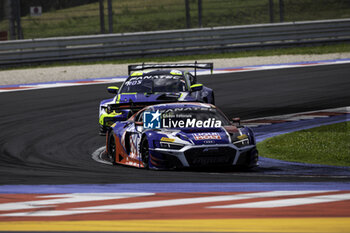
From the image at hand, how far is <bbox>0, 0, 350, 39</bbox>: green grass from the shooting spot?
108 feet

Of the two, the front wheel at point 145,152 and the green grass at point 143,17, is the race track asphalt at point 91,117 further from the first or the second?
the green grass at point 143,17

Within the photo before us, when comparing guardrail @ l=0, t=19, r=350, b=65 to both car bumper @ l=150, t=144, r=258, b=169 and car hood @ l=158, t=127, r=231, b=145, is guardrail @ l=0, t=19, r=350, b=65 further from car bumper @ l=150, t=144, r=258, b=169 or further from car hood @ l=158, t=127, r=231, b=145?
car bumper @ l=150, t=144, r=258, b=169

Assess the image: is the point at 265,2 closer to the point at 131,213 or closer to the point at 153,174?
the point at 153,174

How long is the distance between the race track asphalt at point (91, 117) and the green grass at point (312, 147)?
145cm

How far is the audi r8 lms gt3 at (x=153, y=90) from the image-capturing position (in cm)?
1684

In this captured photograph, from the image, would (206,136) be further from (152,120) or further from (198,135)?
(152,120)

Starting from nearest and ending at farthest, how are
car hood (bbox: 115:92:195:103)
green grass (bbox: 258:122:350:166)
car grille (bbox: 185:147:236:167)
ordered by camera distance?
car grille (bbox: 185:147:236:167)
green grass (bbox: 258:122:350:166)
car hood (bbox: 115:92:195:103)

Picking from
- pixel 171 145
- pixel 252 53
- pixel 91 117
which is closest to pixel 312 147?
pixel 171 145

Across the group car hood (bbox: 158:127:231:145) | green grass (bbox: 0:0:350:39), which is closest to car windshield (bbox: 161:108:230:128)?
car hood (bbox: 158:127:231:145)

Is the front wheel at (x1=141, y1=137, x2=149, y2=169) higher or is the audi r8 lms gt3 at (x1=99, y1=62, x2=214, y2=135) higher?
the audi r8 lms gt3 at (x1=99, y1=62, x2=214, y2=135)

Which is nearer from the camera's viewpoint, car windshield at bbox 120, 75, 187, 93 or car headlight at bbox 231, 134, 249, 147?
car headlight at bbox 231, 134, 249, 147

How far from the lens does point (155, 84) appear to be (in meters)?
17.9

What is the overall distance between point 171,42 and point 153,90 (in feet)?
46.6

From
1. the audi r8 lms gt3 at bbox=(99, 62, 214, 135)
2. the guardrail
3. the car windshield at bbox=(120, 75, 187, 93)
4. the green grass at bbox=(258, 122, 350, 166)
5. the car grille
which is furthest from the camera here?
the guardrail
